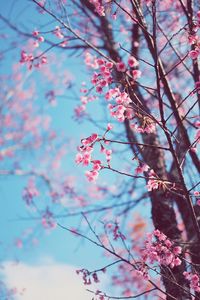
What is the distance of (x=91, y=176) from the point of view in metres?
3.04

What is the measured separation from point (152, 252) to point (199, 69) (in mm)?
2161

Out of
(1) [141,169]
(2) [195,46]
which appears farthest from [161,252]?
(2) [195,46]

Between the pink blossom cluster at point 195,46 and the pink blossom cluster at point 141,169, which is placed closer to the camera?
the pink blossom cluster at point 195,46

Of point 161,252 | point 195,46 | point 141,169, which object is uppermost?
point 195,46

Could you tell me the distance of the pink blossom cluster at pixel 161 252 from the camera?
3.41 metres

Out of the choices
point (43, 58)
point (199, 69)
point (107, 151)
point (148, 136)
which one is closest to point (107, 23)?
point (43, 58)

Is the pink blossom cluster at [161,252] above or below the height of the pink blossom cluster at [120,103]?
below

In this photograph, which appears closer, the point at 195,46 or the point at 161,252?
the point at 195,46

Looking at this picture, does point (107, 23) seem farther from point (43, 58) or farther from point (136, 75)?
point (136, 75)

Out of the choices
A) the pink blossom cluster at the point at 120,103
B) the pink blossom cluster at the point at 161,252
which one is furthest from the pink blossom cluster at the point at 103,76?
the pink blossom cluster at the point at 161,252

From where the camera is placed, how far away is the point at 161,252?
3502 millimetres

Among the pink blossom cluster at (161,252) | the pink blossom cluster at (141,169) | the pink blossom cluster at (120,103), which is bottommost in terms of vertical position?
the pink blossom cluster at (161,252)

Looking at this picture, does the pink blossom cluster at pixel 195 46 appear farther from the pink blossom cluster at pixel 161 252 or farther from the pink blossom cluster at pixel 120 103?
the pink blossom cluster at pixel 161 252

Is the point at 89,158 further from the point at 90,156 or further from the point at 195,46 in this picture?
the point at 195,46
